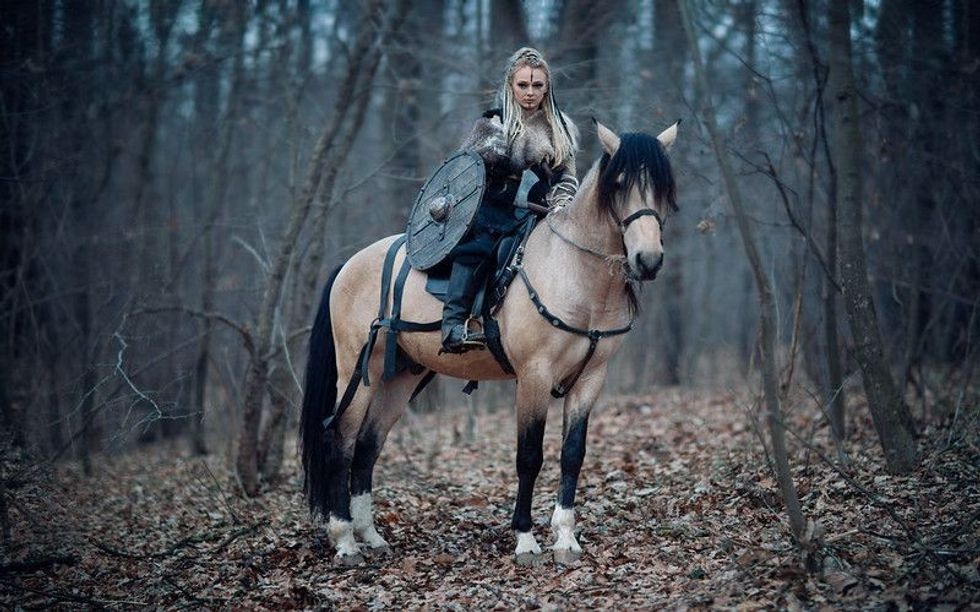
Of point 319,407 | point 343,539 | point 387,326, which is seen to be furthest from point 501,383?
point 343,539

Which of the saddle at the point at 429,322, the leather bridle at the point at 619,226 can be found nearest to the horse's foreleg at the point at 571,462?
the saddle at the point at 429,322

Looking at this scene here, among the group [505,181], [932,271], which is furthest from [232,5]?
[932,271]

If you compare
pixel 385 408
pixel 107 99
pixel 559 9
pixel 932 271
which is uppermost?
pixel 559 9

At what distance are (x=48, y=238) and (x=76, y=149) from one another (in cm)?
149

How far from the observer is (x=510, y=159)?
6012 millimetres

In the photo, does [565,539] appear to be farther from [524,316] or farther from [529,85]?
[529,85]

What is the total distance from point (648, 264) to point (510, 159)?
1575 millimetres

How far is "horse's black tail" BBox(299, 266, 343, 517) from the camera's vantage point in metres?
6.71

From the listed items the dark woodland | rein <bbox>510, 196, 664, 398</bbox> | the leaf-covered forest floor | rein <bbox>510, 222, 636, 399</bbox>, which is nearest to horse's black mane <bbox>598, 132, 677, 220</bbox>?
rein <bbox>510, 196, 664, 398</bbox>

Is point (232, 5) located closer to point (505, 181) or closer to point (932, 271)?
point (505, 181)

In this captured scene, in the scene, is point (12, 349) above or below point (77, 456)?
above

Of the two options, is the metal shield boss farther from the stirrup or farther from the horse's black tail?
the horse's black tail

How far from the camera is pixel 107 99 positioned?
39.8 feet

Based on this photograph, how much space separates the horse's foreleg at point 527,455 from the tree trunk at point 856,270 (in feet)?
8.14
